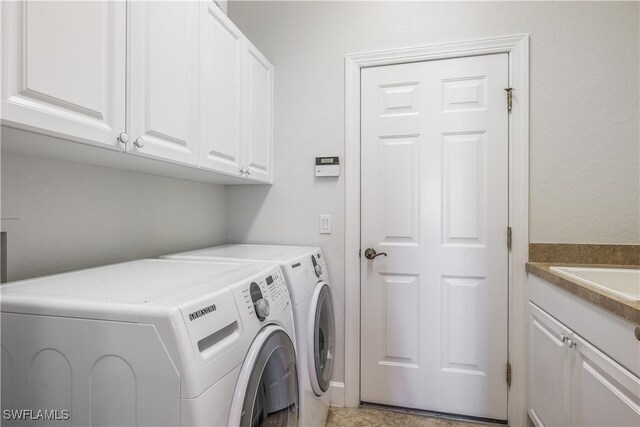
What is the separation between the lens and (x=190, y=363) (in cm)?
67

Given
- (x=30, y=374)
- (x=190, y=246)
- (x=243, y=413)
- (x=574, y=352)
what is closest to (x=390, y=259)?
(x=574, y=352)

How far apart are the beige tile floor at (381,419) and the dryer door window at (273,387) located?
2.66 feet

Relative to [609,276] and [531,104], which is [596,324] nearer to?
[609,276]

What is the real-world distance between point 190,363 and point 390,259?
151cm

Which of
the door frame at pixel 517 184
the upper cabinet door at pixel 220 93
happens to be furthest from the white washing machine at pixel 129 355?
the door frame at pixel 517 184

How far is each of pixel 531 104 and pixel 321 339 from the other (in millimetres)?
1708

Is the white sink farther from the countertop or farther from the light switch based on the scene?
the light switch

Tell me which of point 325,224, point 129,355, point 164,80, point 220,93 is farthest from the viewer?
point 325,224

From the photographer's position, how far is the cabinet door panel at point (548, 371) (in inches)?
51.0

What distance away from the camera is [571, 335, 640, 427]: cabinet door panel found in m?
0.90

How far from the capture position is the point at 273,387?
1.01 meters

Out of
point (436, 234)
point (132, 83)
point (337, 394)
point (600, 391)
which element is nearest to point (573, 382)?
point (600, 391)

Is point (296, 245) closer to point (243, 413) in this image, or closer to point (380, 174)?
point (380, 174)

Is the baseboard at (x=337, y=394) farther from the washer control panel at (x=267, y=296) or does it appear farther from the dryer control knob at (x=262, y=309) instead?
the dryer control knob at (x=262, y=309)
